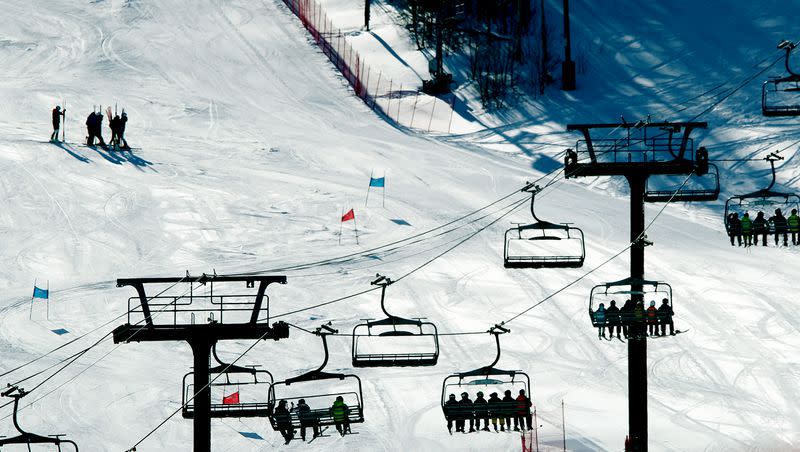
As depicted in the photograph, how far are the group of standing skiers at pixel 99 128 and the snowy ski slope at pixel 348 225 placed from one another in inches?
22.1

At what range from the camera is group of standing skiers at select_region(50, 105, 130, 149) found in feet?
142

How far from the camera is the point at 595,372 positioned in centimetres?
3116

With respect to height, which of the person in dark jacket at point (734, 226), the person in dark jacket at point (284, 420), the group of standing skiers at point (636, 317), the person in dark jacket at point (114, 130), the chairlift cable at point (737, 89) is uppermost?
the chairlift cable at point (737, 89)

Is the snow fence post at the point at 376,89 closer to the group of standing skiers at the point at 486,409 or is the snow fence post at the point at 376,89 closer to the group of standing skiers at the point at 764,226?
the group of standing skiers at the point at 764,226

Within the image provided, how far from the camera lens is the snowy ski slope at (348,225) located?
29734 millimetres

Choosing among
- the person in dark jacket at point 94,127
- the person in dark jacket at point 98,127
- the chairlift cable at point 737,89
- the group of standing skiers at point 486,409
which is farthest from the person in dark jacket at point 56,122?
the group of standing skiers at point 486,409

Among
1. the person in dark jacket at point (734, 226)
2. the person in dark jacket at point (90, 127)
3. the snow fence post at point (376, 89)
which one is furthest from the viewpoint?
the snow fence post at point (376, 89)

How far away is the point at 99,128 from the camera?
43.7 m

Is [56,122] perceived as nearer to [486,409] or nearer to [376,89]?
[376,89]

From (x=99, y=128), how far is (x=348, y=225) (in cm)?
967

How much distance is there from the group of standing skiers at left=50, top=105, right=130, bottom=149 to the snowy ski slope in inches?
22.1

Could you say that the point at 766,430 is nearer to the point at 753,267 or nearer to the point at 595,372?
the point at 595,372

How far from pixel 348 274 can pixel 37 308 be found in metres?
7.66

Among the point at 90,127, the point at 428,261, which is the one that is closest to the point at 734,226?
the point at 428,261
